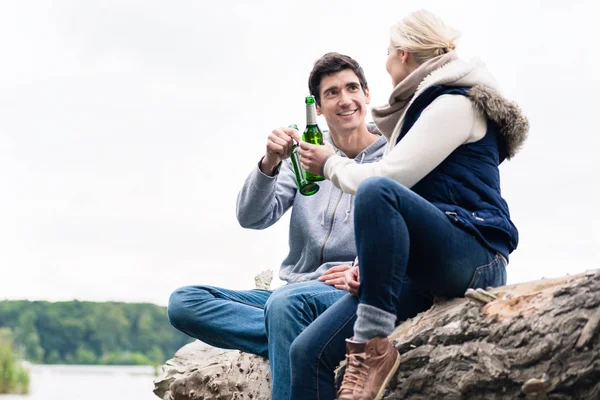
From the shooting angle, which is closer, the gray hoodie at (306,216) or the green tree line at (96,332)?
the gray hoodie at (306,216)

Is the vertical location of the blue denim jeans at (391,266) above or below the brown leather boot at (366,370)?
above

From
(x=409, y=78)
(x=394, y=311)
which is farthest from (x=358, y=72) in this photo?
(x=394, y=311)

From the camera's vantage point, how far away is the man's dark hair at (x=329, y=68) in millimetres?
4176

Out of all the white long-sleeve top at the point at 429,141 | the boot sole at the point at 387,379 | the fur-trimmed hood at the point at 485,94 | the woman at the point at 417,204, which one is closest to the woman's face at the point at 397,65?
the woman at the point at 417,204

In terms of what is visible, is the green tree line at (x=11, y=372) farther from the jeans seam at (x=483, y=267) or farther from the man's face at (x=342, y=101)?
the jeans seam at (x=483, y=267)

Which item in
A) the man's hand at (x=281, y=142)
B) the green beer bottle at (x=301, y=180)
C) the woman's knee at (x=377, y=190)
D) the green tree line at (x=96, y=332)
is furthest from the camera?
the green tree line at (x=96, y=332)

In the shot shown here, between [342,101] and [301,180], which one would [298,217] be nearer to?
[301,180]

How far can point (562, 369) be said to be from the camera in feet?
8.64

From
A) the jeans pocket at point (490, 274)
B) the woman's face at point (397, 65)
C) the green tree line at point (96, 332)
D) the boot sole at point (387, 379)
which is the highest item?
the woman's face at point (397, 65)

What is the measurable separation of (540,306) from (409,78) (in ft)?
3.10

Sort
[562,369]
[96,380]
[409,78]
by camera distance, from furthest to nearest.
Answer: [96,380], [409,78], [562,369]

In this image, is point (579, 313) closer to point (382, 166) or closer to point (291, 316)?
point (382, 166)

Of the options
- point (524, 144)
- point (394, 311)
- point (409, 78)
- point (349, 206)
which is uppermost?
point (409, 78)

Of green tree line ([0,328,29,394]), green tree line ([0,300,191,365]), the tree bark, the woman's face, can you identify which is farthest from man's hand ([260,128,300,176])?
green tree line ([0,300,191,365])
